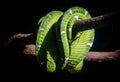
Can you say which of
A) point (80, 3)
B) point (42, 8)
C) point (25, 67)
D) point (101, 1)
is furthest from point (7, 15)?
point (101, 1)

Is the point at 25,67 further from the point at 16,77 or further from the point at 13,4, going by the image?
the point at 13,4

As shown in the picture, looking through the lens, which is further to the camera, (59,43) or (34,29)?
(34,29)

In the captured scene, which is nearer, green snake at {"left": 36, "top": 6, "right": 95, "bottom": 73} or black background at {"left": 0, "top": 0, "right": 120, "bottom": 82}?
green snake at {"left": 36, "top": 6, "right": 95, "bottom": 73}

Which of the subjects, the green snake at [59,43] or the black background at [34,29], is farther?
the black background at [34,29]

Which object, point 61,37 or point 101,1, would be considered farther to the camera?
point 101,1
